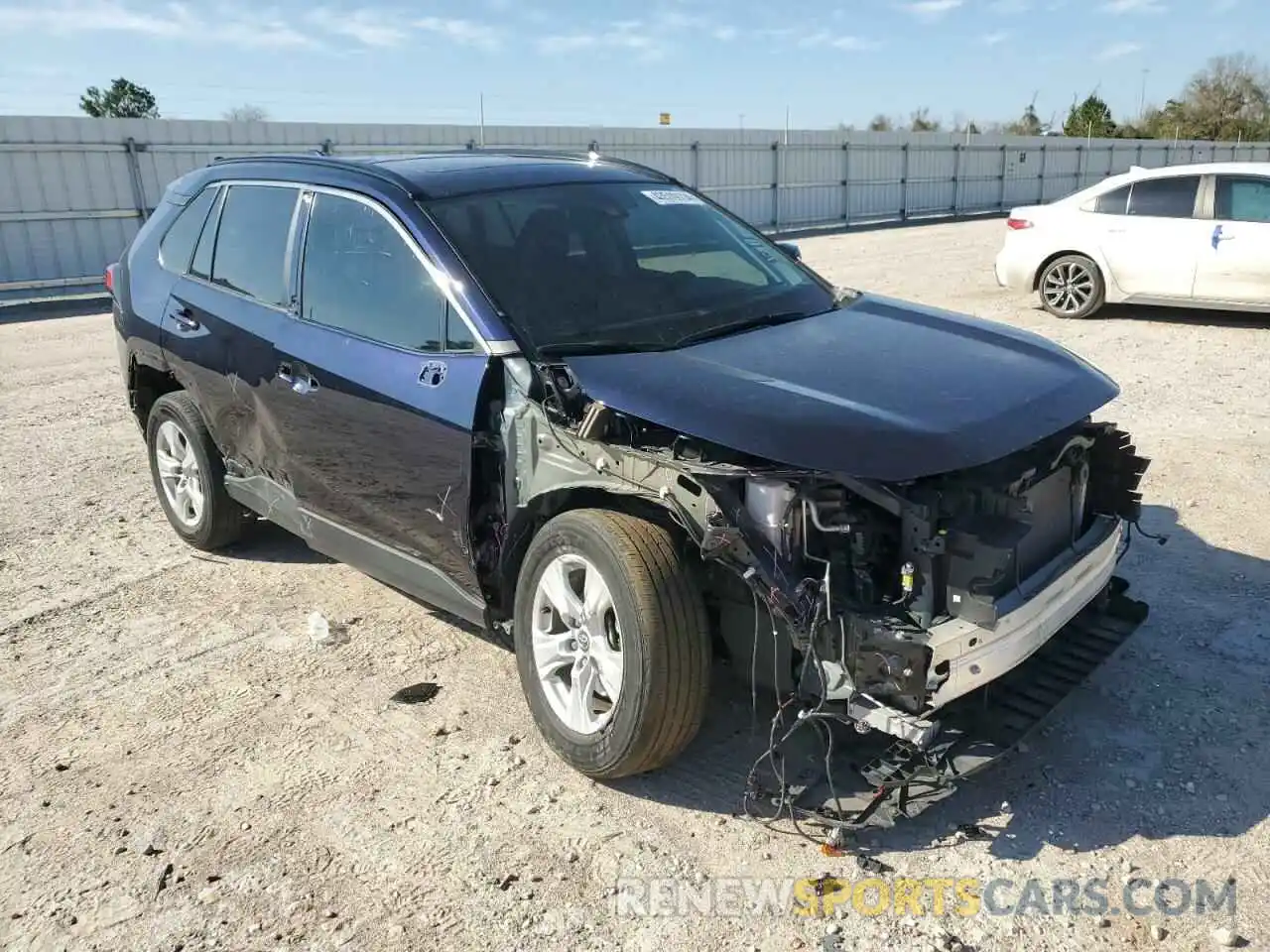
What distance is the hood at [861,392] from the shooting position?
2.78m

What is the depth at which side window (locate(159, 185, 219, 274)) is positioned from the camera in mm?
5062

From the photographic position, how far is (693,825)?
311 cm

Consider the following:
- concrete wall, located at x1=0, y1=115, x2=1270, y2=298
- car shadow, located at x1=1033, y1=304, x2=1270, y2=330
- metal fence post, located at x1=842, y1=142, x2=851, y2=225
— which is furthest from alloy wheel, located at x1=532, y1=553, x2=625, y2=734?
metal fence post, located at x1=842, y1=142, x2=851, y2=225

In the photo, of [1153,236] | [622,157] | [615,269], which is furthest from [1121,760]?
[622,157]

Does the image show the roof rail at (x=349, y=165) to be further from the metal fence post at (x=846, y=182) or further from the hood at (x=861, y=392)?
the metal fence post at (x=846, y=182)

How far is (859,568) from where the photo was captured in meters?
2.89

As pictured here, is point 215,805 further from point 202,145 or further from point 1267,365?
point 202,145

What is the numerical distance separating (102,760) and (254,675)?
676mm

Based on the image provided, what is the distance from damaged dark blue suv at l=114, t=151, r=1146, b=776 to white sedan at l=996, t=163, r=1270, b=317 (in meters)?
7.57

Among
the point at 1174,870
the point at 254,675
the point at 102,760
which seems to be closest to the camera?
the point at 1174,870

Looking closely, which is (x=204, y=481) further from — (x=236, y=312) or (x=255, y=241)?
(x=255, y=241)

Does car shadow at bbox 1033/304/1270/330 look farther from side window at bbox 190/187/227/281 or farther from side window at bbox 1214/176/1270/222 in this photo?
side window at bbox 190/187/227/281

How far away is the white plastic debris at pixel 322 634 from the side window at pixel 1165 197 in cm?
964

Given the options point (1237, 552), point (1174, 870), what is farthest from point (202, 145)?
point (1174, 870)
